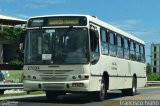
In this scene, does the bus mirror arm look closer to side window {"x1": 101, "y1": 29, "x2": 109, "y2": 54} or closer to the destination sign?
side window {"x1": 101, "y1": 29, "x2": 109, "y2": 54}

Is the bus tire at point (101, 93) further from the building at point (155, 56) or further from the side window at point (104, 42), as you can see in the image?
the building at point (155, 56)

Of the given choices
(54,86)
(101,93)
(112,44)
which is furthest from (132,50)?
(54,86)

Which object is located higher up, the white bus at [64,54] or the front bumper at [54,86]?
the white bus at [64,54]

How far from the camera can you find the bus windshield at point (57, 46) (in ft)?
60.4

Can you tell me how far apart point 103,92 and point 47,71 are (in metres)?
3.10

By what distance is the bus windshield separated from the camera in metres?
18.4

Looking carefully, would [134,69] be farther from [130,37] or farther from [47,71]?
[47,71]

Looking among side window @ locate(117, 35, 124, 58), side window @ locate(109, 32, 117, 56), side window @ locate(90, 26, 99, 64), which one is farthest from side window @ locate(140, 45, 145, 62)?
side window @ locate(90, 26, 99, 64)

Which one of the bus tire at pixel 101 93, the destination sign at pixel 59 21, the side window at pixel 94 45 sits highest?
the destination sign at pixel 59 21

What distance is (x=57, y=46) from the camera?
1864 cm

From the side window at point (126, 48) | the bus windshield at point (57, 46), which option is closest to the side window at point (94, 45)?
the bus windshield at point (57, 46)

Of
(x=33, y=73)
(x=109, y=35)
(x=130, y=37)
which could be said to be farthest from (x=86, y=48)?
(x=130, y=37)

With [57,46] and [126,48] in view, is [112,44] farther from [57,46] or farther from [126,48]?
[57,46]

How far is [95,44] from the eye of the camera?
19.2 metres
